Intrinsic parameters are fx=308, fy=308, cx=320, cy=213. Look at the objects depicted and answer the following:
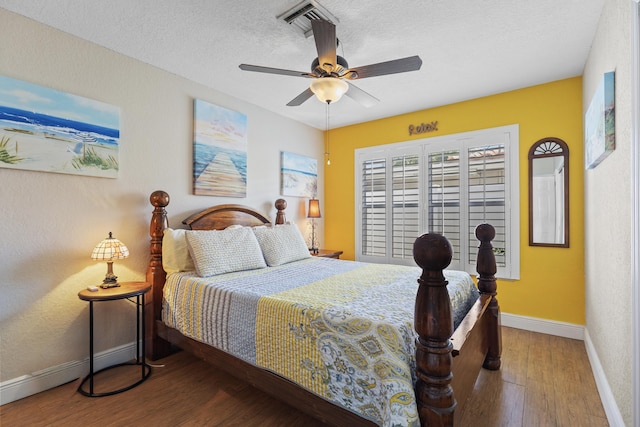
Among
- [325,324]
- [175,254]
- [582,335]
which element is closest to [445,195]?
[582,335]

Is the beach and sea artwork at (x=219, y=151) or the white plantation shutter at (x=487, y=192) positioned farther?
the white plantation shutter at (x=487, y=192)

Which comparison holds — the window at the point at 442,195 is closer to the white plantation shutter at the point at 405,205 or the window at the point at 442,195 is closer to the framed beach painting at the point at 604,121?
the white plantation shutter at the point at 405,205

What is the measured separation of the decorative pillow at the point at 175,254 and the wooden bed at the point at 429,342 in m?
0.09

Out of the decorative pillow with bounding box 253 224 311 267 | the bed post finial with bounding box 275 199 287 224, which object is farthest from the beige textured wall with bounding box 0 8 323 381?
the bed post finial with bounding box 275 199 287 224

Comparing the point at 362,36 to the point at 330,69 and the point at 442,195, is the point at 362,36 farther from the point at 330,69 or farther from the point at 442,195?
the point at 442,195

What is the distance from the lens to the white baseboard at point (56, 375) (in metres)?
2.03

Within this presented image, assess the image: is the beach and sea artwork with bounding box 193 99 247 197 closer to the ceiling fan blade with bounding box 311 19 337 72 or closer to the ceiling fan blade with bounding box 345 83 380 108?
the ceiling fan blade with bounding box 345 83 380 108

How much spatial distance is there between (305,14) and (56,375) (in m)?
3.07

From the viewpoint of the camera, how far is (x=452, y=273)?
2.44 metres

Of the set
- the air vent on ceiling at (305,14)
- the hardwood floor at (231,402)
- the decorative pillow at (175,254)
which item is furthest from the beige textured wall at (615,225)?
the decorative pillow at (175,254)

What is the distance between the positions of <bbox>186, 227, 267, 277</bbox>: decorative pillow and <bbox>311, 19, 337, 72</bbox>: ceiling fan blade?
5.27 ft

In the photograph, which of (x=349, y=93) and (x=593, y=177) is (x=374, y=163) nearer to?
(x=349, y=93)

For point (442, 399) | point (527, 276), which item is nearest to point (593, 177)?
point (527, 276)

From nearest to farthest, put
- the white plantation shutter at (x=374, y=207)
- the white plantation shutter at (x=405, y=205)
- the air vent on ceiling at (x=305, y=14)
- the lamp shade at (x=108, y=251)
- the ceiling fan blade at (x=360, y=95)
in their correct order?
1. the air vent on ceiling at (x=305, y=14)
2. the lamp shade at (x=108, y=251)
3. the ceiling fan blade at (x=360, y=95)
4. the white plantation shutter at (x=405, y=205)
5. the white plantation shutter at (x=374, y=207)
